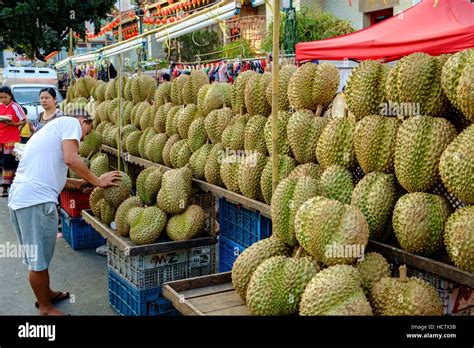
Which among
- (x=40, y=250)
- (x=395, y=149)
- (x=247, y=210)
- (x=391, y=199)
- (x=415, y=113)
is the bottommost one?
(x=40, y=250)

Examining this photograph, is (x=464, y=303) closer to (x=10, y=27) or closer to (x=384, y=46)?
(x=384, y=46)

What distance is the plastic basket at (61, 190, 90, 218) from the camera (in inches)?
247

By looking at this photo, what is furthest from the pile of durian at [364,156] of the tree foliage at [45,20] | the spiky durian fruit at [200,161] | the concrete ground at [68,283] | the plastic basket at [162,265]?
the tree foliage at [45,20]

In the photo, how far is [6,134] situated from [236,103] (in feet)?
19.8

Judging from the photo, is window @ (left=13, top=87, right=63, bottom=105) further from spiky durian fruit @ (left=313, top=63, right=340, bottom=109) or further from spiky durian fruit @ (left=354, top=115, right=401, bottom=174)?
spiky durian fruit @ (left=354, top=115, right=401, bottom=174)

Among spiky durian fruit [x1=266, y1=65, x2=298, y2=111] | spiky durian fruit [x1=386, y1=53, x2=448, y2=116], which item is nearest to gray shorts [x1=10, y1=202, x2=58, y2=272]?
spiky durian fruit [x1=266, y1=65, x2=298, y2=111]

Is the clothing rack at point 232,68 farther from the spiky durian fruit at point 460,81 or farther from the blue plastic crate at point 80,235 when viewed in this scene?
the spiky durian fruit at point 460,81

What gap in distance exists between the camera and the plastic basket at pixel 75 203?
20.6 ft

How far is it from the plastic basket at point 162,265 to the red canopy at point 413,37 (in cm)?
282

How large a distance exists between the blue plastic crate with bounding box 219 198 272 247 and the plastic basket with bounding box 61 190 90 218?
2560mm

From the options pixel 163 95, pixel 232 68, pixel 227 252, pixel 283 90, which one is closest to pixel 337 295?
pixel 283 90

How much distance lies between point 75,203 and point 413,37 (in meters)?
4.30

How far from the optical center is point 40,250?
4023 millimetres
